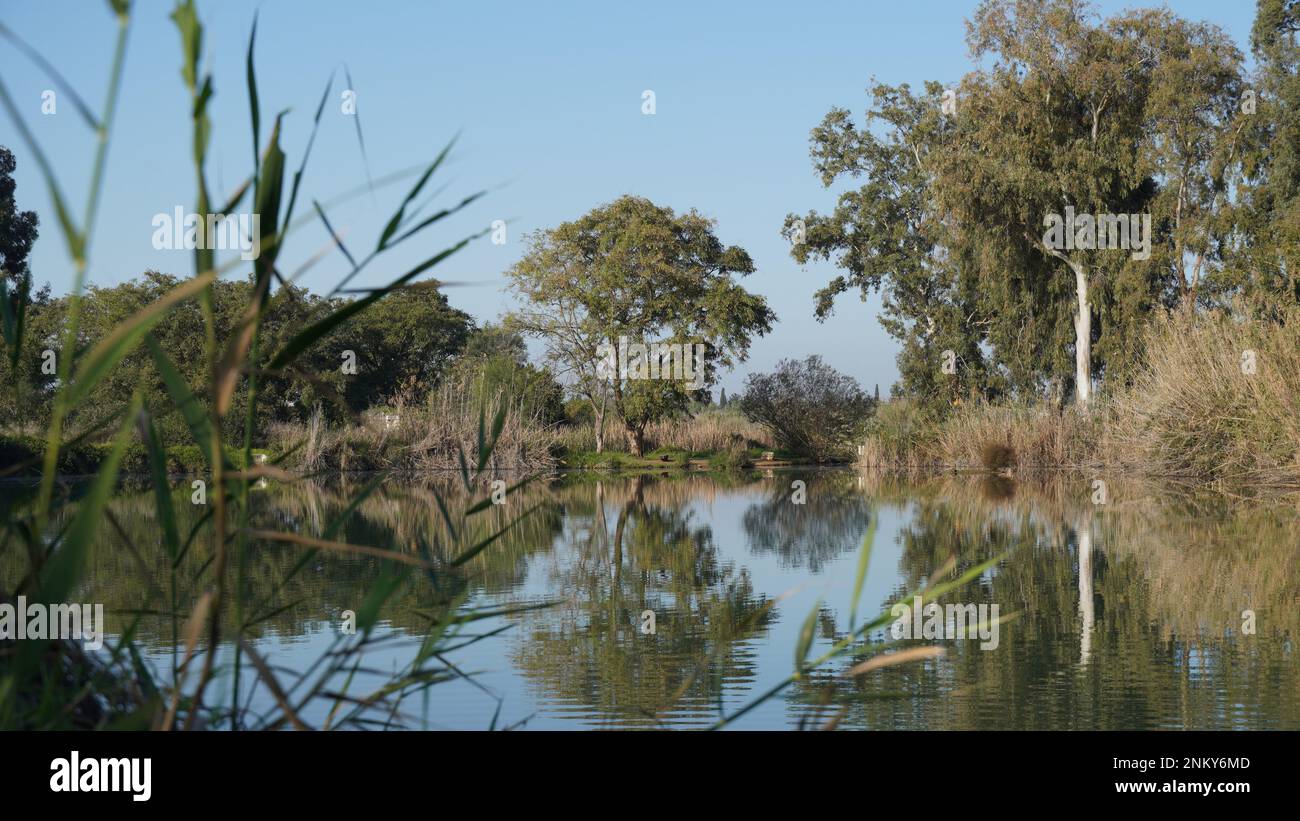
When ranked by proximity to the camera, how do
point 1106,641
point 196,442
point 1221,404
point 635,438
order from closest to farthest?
point 196,442
point 1106,641
point 1221,404
point 635,438

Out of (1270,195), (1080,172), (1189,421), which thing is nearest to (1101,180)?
(1080,172)

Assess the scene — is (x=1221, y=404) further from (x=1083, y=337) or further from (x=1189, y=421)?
(x=1083, y=337)

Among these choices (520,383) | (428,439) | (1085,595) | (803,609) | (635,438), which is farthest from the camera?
(635,438)

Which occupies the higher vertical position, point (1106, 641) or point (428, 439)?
point (428, 439)

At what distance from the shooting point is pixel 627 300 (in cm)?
2947

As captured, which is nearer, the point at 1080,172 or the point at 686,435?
the point at 1080,172

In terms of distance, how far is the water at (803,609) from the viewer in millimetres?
4297

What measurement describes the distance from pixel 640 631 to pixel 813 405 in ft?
71.3

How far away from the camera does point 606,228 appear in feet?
98.8

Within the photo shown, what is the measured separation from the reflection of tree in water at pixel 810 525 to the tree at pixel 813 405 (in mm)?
9425

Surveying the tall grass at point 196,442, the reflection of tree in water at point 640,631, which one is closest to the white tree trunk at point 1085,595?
the reflection of tree in water at point 640,631

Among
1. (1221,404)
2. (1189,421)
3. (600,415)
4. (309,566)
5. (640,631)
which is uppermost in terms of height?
(600,415)

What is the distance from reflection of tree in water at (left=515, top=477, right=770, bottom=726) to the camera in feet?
15.0
